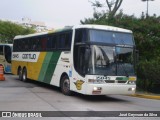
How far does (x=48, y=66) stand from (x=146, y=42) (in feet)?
22.9

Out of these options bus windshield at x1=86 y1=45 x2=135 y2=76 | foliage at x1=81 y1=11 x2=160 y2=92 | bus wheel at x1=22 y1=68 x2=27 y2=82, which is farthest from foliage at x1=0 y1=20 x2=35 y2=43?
bus windshield at x1=86 y1=45 x2=135 y2=76

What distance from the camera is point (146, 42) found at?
23.2 m

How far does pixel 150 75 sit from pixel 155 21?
5907 mm

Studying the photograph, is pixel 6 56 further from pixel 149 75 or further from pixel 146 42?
pixel 149 75

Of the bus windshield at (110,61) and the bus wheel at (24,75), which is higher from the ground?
the bus windshield at (110,61)

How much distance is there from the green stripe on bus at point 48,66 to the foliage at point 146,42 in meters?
A: 5.14

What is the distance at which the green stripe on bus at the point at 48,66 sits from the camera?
62.3 feet

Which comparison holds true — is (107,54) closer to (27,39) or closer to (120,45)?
(120,45)

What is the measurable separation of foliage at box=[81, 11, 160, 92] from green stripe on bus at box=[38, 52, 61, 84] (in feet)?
16.9

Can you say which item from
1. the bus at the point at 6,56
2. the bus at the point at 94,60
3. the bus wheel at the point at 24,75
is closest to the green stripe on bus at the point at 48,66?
the bus at the point at 94,60

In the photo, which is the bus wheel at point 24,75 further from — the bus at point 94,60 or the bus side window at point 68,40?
the bus side window at point 68,40

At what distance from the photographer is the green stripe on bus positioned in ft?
62.3

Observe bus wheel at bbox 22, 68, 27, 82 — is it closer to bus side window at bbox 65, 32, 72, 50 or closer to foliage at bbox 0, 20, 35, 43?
bus side window at bbox 65, 32, 72, 50

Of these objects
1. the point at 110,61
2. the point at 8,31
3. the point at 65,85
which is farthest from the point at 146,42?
the point at 8,31
